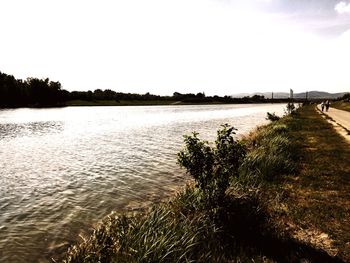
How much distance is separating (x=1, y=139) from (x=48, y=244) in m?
26.5

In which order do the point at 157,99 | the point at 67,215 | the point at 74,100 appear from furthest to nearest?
the point at 157,99 < the point at 74,100 < the point at 67,215

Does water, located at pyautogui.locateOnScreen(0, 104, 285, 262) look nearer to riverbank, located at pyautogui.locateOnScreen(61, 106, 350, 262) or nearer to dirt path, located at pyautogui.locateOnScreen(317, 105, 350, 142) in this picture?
riverbank, located at pyautogui.locateOnScreen(61, 106, 350, 262)

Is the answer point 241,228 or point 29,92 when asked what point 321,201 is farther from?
point 29,92

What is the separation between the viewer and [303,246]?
7.09 m

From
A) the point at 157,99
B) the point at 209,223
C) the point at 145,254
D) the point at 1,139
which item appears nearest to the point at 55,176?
the point at 209,223

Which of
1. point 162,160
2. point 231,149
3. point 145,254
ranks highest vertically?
point 231,149

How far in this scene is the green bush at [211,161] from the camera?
8406 millimetres

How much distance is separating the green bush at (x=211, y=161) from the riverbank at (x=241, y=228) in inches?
15.5

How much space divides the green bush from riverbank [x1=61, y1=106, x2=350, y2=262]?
0.39 m

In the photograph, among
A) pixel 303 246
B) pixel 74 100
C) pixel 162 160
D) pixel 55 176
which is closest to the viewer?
pixel 303 246

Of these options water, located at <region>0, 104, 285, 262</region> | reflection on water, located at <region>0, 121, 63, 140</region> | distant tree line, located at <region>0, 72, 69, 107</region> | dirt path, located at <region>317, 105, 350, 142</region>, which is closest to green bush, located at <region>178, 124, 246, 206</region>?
water, located at <region>0, 104, 285, 262</region>

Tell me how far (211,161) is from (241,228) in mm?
1857

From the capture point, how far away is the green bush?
27.6 feet

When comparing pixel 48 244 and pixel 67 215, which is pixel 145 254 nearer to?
pixel 48 244
